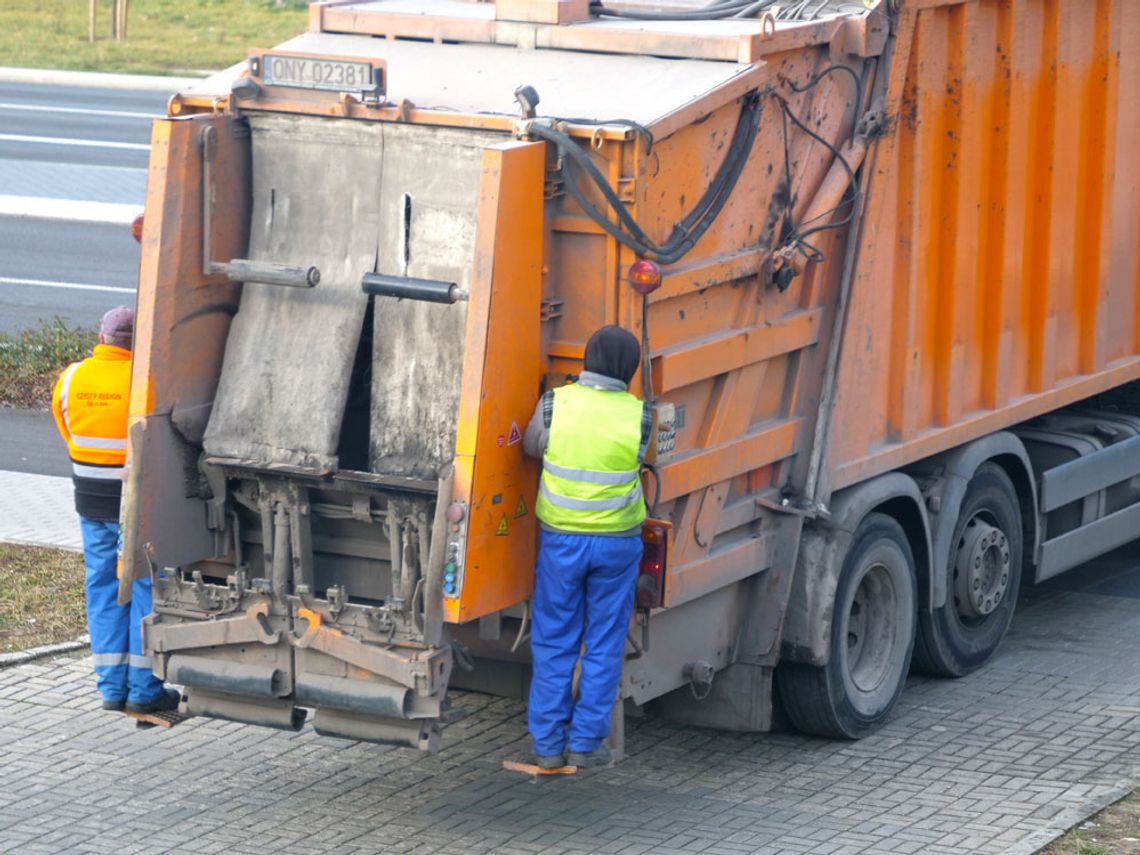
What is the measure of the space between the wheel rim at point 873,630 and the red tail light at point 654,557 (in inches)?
62.1

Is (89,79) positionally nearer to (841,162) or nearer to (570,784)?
(841,162)

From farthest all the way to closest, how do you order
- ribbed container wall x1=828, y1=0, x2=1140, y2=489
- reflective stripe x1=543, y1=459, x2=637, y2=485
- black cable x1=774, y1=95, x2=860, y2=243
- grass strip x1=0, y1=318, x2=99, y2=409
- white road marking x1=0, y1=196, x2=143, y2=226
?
white road marking x1=0, y1=196, x2=143, y2=226
grass strip x1=0, y1=318, x2=99, y2=409
ribbed container wall x1=828, y1=0, x2=1140, y2=489
black cable x1=774, y1=95, x2=860, y2=243
reflective stripe x1=543, y1=459, x2=637, y2=485

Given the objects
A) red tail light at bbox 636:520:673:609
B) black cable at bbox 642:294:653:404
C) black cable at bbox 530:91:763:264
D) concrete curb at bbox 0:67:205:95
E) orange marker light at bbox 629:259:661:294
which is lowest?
red tail light at bbox 636:520:673:609

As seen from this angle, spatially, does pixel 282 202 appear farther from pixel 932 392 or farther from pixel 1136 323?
pixel 1136 323

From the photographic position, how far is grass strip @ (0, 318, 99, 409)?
13.7 meters

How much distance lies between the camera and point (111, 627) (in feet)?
25.1

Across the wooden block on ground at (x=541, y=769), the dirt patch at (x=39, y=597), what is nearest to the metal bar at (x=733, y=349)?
the wooden block on ground at (x=541, y=769)

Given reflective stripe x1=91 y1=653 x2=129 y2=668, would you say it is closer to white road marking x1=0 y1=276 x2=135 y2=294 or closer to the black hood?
the black hood

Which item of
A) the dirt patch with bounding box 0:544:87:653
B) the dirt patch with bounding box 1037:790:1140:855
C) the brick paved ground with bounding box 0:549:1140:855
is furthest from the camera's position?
the dirt patch with bounding box 0:544:87:653

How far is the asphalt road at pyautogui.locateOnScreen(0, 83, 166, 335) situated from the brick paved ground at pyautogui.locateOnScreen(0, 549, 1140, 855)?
329 inches

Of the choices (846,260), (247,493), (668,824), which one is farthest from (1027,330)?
(247,493)

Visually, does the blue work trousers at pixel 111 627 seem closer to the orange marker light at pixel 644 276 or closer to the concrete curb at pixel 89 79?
the orange marker light at pixel 644 276

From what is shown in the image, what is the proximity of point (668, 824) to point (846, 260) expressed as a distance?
7.16 feet

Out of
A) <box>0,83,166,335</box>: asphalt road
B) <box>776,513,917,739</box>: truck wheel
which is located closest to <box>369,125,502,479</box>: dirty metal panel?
<box>776,513,917,739</box>: truck wheel
